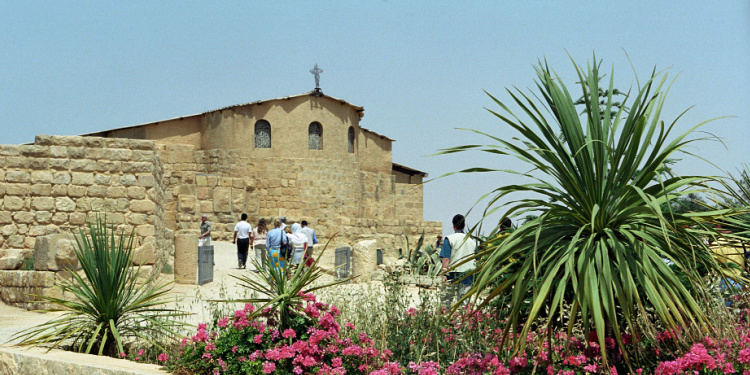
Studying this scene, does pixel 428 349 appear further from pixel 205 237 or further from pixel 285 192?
pixel 285 192

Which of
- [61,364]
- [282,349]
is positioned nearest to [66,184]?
[61,364]

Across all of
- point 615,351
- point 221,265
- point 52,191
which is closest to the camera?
point 615,351

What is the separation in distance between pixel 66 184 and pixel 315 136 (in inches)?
628

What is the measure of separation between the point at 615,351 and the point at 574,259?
778 millimetres

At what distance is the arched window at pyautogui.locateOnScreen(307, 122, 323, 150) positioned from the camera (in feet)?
91.9

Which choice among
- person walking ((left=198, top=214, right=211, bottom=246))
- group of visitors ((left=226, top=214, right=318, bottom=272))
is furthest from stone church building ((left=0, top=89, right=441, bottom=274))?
group of visitors ((left=226, top=214, right=318, bottom=272))

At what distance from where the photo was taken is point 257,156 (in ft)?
89.9

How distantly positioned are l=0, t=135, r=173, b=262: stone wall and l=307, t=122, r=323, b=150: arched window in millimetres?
15433

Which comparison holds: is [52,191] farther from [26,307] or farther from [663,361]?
[663,361]

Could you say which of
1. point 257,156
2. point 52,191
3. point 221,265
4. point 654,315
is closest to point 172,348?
point 654,315

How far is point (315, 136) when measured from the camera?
1108 inches

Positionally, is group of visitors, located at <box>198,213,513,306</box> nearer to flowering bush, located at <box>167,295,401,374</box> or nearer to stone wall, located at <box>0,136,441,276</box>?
flowering bush, located at <box>167,295,401,374</box>

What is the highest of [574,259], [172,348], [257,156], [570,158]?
[257,156]

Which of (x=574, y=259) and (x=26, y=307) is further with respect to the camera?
(x=26, y=307)
